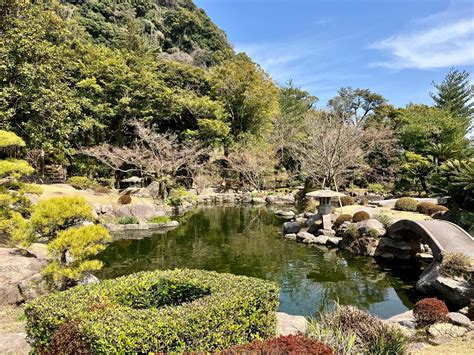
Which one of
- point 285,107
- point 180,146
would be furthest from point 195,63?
point 180,146

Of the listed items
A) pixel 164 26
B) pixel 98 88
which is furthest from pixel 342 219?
pixel 164 26

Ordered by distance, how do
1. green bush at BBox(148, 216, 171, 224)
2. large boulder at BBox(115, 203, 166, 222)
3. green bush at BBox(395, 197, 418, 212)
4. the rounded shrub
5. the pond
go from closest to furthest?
the rounded shrub < the pond < green bush at BBox(395, 197, 418, 212) < green bush at BBox(148, 216, 171, 224) < large boulder at BBox(115, 203, 166, 222)

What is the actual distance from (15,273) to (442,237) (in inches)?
445

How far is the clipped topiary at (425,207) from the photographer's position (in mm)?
15619

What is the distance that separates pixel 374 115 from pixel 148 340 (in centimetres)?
3799

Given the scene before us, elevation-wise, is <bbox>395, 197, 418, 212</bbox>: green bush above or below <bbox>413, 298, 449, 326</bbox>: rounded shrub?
above

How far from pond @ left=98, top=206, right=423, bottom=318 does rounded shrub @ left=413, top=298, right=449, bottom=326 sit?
59.2 inches

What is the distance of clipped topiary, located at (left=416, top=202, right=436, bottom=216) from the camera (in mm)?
15619

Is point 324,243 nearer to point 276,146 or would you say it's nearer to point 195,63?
point 276,146

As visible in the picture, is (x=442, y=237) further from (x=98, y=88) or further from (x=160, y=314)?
(x=98, y=88)

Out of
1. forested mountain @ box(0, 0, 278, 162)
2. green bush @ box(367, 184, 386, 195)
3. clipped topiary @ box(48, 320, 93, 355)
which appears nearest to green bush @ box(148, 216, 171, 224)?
forested mountain @ box(0, 0, 278, 162)

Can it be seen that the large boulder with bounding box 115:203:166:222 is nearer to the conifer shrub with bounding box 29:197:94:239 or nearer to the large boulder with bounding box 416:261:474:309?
the conifer shrub with bounding box 29:197:94:239

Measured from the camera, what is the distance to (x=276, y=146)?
3550 centimetres

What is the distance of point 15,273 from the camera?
22.4 ft
